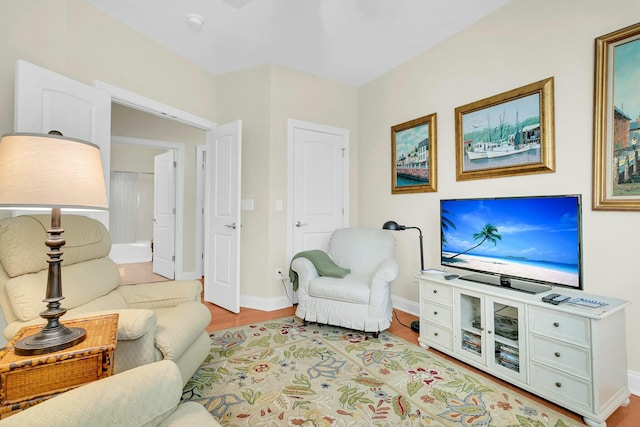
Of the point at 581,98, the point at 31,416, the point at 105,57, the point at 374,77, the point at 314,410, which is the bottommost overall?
the point at 314,410

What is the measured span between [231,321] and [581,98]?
331cm

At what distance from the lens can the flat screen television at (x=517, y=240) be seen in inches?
72.2

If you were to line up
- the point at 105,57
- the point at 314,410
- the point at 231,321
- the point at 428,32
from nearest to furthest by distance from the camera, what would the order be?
the point at 314,410 → the point at 105,57 → the point at 428,32 → the point at 231,321

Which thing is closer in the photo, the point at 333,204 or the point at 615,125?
the point at 615,125

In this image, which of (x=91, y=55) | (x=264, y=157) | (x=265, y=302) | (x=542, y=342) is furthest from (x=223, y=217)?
(x=542, y=342)

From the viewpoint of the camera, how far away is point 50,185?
1.07m

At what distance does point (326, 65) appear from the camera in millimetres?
3449

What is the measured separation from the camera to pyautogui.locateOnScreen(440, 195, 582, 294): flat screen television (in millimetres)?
1835

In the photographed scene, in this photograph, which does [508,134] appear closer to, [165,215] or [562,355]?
[562,355]

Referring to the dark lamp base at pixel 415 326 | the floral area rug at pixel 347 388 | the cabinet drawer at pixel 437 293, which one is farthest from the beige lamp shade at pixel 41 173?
the dark lamp base at pixel 415 326

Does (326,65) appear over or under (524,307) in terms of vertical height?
over

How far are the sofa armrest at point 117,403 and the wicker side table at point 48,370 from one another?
35cm

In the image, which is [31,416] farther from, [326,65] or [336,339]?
[326,65]

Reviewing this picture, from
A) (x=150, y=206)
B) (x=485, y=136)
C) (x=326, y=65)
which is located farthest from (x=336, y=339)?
(x=150, y=206)
